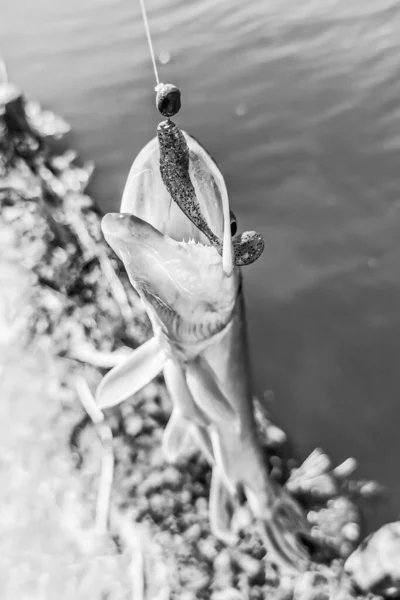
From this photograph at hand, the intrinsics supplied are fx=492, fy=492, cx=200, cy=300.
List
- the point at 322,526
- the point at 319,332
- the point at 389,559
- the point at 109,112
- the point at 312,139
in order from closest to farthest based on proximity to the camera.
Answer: the point at 389,559 < the point at 322,526 < the point at 319,332 < the point at 312,139 < the point at 109,112

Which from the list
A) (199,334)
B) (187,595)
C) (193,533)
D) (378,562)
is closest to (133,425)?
(193,533)

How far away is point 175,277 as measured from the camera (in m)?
0.60

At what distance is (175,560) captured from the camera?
119 centimetres

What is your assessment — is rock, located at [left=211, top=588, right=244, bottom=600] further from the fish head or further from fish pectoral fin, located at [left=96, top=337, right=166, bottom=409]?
the fish head

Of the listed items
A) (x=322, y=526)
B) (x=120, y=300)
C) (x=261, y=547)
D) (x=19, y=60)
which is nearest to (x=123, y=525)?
(x=261, y=547)

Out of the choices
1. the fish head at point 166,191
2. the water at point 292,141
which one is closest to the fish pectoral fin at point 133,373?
the fish head at point 166,191

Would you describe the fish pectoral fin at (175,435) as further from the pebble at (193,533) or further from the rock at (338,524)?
the rock at (338,524)

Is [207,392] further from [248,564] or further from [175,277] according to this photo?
[248,564]

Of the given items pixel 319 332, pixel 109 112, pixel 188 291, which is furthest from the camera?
pixel 109 112

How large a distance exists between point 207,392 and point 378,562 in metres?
0.71

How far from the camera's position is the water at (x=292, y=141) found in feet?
5.17

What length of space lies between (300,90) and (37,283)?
1.51 metres

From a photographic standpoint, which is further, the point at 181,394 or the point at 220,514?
the point at 220,514

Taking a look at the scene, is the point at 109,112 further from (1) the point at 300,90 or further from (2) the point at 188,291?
(2) the point at 188,291
